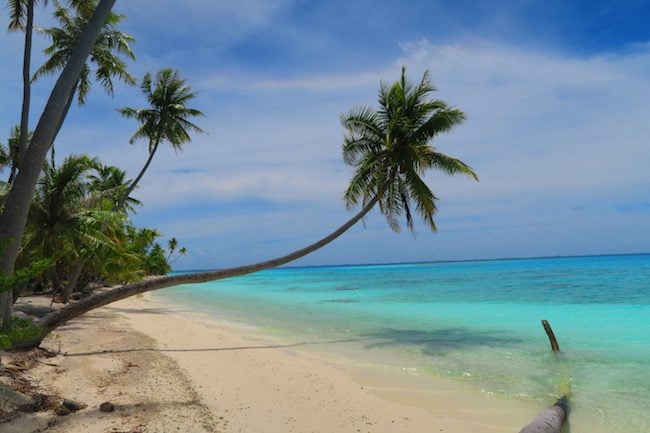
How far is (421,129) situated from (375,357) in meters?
7.36

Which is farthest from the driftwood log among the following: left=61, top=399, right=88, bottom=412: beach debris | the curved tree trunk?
→ left=61, top=399, right=88, bottom=412: beach debris

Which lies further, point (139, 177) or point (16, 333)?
point (139, 177)

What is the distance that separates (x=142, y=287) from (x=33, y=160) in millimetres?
2974

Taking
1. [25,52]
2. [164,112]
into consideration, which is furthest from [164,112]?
[25,52]

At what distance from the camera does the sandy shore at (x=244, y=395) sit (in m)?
5.23

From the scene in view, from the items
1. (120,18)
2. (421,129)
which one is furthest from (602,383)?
(120,18)

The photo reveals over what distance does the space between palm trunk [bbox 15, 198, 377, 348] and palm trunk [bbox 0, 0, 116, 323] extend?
725 millimetres

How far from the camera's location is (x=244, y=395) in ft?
21.1

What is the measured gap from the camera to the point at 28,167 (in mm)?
7086

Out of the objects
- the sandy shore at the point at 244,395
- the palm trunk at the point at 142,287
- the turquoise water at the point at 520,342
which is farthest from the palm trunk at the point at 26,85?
the turquoise water at the point at 520,342

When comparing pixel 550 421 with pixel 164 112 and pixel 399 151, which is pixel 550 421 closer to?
pixel 399 151

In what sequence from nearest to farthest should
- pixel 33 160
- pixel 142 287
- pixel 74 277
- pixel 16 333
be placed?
pixel 16 333
pixel 33 160
pixel 142 287
pixel 74 277

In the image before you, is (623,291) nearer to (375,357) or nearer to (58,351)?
(375,357)

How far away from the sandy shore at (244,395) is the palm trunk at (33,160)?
1860mm
